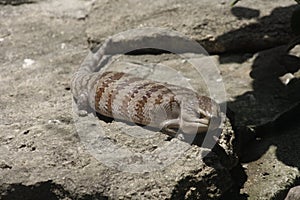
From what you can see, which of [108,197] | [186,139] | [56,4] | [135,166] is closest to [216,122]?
[186,139]

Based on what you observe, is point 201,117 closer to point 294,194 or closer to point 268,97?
point 294,194

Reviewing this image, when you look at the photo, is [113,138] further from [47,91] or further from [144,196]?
[47,91]

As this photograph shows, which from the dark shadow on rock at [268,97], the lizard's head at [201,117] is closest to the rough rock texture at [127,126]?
the dark shadow on rock at [268,97]

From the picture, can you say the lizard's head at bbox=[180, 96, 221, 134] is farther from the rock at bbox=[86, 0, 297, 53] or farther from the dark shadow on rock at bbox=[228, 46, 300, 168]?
the rock at bbox=[86, 0, 297, 53]

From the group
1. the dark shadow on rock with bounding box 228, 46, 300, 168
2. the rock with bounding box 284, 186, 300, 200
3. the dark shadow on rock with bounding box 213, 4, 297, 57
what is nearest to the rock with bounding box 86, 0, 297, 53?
the dark shadow on rock with bounding box 213, 4, 297, 57

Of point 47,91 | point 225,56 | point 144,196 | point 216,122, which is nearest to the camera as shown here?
point 144,196

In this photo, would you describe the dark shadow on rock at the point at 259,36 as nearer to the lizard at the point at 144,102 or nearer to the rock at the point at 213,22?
the rock at the point at 213,22

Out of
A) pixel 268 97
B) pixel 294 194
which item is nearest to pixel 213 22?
pixel 268 97

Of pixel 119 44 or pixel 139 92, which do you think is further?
pixel 119 44
